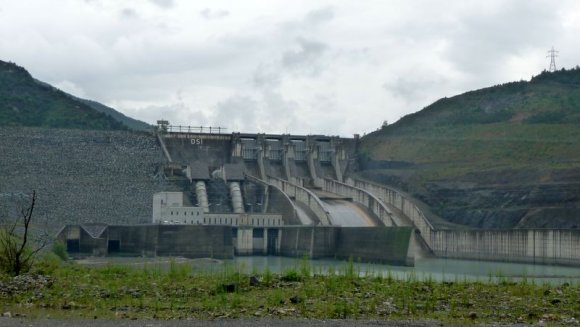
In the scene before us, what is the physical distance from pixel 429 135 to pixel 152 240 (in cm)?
3398

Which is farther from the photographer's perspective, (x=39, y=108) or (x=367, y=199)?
(x=39, y=108)

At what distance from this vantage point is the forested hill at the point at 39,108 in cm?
9419

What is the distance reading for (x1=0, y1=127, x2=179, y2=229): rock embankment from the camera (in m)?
67.6

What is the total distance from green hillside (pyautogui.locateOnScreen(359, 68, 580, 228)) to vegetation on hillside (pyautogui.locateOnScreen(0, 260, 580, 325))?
39193 millimetres

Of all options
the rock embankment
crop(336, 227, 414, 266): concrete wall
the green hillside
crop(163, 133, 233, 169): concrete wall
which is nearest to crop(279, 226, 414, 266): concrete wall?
crop(336, 227, 414, 266): concrete wall

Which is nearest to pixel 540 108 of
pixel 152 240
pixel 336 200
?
pixel 336 200

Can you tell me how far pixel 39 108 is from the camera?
99250 mm

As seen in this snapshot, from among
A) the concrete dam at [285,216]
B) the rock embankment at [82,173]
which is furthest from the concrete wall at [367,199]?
the rock embankment at [82,173]

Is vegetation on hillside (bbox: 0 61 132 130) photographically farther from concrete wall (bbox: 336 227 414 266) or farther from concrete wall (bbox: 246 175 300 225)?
concrete wall (bbox: 336 227 414 266)

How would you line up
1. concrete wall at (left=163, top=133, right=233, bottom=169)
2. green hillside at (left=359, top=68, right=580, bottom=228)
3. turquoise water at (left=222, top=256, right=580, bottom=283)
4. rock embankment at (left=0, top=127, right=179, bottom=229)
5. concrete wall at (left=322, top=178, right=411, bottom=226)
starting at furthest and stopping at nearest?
concrete wall at (left=163, top=133, right=233, bottom=169), concrete wall at (left=322, top=178, right=411, bottom=226), rock embankment at (left=0, top=127, right=179, bottom=229), green hillside at (left=359, top=68, right=580, bottom=228), turquoise water at (left=222, top=256, right=580, bottom=283)

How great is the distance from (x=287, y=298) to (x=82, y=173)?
5551 centimetres

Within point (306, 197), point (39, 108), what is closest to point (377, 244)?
point (306, 197)

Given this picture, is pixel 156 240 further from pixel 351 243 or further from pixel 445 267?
pixel 445 267

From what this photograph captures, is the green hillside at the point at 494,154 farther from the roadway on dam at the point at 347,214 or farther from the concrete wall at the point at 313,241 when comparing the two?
the concrete wall at the point at 313,241
